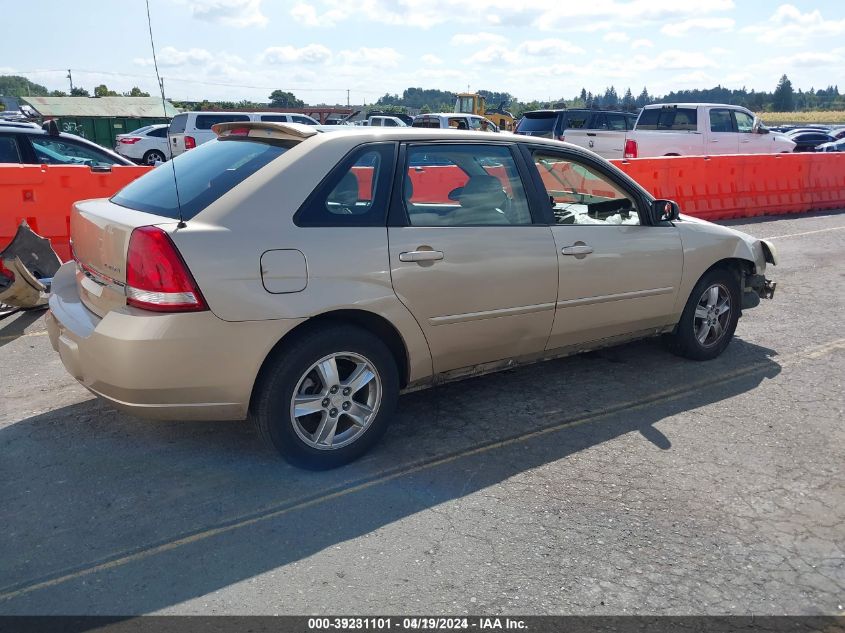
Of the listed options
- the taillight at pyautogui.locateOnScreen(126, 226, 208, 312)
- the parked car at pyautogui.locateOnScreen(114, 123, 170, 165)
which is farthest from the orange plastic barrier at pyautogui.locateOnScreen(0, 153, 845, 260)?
the parked car at pyautogui.locateOnScreen(114, 123, 170, 165)

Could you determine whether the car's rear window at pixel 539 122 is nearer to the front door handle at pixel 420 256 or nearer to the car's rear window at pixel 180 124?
the car's rear window at pixel 180 124

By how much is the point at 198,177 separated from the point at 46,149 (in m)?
6.44

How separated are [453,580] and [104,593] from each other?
4.39ft

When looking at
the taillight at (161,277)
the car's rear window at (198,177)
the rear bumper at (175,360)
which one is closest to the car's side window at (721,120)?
the car's rear window at (198,177)

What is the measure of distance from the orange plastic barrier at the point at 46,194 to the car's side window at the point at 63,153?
60.7 inches

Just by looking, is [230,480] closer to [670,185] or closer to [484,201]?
[484,201]

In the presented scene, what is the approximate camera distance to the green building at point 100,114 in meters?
30.7

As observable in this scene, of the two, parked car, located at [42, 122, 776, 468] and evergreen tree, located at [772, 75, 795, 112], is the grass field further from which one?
parked car, located at [42, 122, 776, 468]

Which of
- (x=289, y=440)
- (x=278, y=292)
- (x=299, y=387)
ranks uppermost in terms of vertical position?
(x=278, y=292)

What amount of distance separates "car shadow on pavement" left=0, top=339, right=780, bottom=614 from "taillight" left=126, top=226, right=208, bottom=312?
935 millimetres

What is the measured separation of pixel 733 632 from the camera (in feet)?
8.64

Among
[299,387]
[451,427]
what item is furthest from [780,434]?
[299,387]

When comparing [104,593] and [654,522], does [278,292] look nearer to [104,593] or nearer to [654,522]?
[104,593]

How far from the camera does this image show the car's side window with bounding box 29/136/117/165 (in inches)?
350
